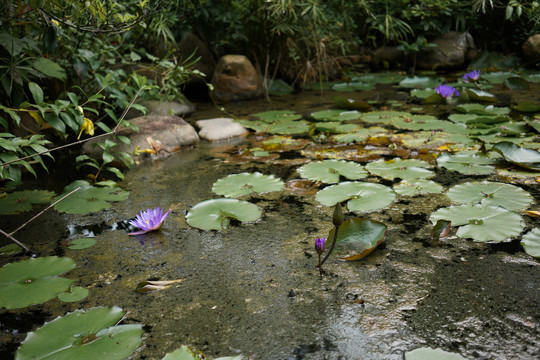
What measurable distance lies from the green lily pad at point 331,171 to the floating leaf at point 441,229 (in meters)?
0.65

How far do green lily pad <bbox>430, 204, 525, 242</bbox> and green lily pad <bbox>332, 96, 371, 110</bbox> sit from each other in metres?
1.98

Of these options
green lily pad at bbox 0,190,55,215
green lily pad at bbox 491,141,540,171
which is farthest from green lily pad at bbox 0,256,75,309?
green lily pad at bbox 491,141,540,171

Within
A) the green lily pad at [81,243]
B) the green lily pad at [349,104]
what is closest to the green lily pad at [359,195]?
the green lily pad at [81,243]

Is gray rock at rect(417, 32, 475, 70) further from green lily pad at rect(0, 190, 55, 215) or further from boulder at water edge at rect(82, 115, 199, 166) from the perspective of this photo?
green lily pad at rect(0, 190, 55, 215)

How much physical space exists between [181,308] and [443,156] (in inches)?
66.3

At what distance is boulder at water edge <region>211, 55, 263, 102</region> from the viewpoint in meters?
4.22

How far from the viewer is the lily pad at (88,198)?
184cm

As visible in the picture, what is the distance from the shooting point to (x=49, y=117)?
1.85 meters

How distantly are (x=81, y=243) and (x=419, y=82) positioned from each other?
4.14 metres

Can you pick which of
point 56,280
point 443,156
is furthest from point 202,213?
point 443,156

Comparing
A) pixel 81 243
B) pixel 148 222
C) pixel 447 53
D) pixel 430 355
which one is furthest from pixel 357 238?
pixel 447 53

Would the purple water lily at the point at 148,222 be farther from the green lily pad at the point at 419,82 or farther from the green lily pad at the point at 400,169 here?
the green lily pad at the point at 419,82

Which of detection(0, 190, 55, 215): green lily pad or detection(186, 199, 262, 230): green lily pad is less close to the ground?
detection(0, 190, 55, 215): green lily pad

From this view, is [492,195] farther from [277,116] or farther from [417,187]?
[277,116]
